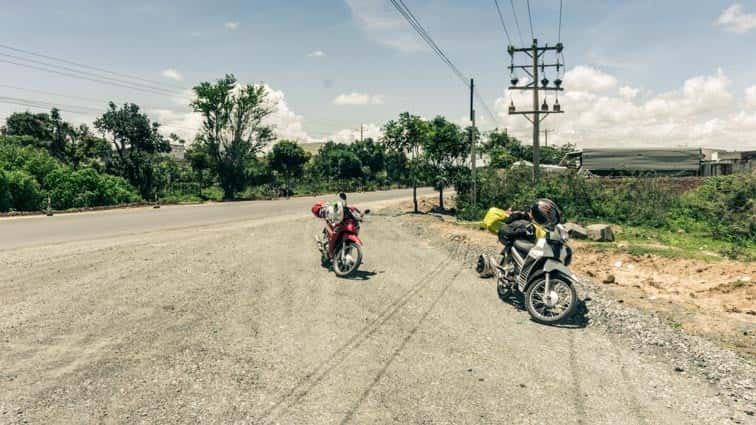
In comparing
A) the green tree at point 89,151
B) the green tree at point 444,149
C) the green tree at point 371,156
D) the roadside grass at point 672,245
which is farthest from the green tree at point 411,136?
the green tree at point 371,156

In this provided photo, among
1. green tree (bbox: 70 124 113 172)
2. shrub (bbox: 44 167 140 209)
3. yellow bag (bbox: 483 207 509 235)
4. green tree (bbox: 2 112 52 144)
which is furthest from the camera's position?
green tree (bbox: 2 112 52 144)

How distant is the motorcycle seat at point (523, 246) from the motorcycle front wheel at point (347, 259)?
10.7ft

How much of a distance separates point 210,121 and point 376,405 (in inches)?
1528

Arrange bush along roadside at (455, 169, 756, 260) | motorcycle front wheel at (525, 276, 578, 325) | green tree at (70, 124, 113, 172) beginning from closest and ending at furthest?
motorcycle front wheel at (525, 276, 578, 325), bush along roadside at (455, 169, 756, 260), green tree at (70, 124, 113, 172)

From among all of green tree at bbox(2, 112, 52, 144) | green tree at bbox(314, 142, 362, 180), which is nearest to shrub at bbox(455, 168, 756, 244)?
green tree at bbox(314, 142, 362, 180)

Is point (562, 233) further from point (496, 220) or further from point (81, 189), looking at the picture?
point (81, 189)

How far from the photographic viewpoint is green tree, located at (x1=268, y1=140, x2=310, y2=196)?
54.7m

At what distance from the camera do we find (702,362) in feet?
17.1

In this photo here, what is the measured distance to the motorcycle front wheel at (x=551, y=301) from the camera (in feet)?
21.0

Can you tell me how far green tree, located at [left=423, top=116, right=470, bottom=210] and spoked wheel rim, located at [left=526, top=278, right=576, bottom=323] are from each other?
17.2 meters

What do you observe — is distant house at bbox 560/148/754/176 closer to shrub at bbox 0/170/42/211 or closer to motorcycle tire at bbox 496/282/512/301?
motorcycle tire at bbox 496/282/512/301

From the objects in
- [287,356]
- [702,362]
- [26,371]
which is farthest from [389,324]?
[26,371]

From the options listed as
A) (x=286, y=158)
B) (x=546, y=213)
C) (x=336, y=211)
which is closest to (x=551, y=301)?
(x=546, y=213)

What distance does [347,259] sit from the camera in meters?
9.27
